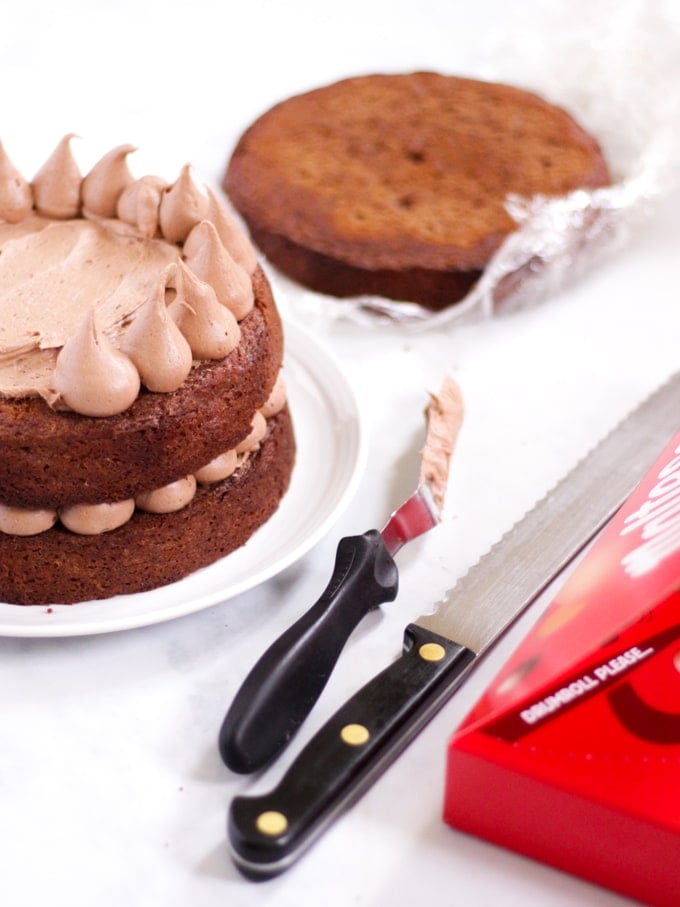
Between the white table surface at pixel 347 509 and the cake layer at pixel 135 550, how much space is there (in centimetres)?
7

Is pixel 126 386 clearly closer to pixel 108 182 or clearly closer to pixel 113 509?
pixel 113 509

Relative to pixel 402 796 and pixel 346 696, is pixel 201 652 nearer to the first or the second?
pixel 346 696

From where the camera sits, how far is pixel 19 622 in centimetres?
144

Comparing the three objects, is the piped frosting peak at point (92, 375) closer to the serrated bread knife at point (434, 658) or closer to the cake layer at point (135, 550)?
the cake layer at point (135, 550)

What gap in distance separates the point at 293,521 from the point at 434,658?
393 millimetres

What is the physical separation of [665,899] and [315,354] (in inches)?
41.6

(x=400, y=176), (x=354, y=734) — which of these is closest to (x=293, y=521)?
(x=354, y=734)

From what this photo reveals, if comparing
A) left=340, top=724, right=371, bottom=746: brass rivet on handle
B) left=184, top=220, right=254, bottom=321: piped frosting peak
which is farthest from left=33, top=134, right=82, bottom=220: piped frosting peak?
left=340, top=724, right=371, bottom=746: brass rivet on handle

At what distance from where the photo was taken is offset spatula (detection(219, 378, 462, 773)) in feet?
4.10

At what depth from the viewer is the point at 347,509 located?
174cm

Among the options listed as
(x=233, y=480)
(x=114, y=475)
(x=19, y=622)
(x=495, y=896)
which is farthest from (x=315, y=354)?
(x=495, y=896)

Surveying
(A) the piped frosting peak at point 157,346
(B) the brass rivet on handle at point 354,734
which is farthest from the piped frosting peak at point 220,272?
(B) the brass rivet on handle at point 354,734

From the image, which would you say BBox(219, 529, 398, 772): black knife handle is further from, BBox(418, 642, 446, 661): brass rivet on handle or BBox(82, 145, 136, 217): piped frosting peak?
BBox(82, 145, 136, 217): piped frosting peak

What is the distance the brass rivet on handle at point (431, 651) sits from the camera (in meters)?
1.33
